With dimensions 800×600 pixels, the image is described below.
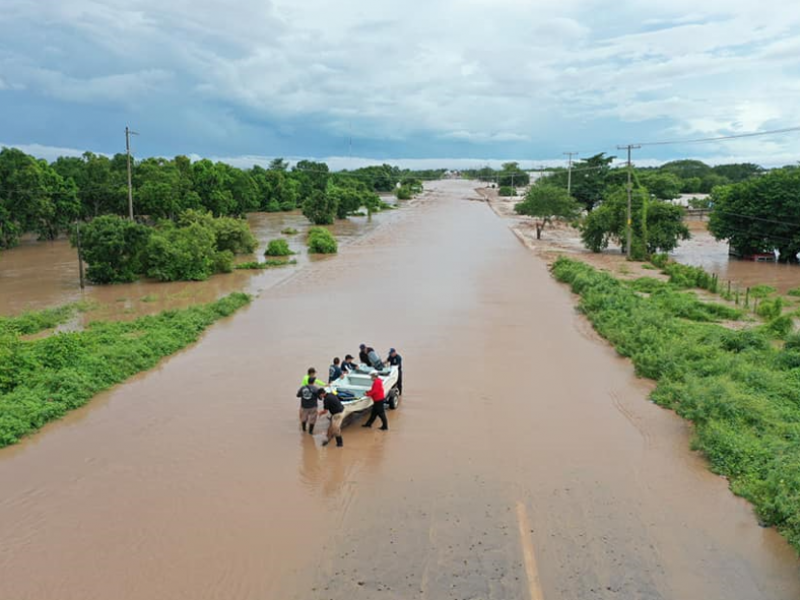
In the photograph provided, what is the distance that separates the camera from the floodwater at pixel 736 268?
30.3 metres

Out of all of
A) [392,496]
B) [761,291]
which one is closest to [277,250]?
[761,291]

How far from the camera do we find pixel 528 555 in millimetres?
7773

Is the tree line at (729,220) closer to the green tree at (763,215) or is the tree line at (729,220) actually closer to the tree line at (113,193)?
the green tree at (763,215)

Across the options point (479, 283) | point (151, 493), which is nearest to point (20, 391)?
point (151, 493)

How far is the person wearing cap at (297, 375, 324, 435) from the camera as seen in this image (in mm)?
11055

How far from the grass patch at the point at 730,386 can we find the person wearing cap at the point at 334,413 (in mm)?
6335

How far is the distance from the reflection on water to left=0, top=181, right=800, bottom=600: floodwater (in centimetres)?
846

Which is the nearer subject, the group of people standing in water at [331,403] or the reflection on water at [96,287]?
the group of people standing in water at [331,403]

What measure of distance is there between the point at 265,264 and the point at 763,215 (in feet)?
93.9

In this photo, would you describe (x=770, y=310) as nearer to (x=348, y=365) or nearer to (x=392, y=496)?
(x=348, y=365)

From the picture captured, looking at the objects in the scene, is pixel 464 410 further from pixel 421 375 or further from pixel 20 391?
pixel 20 391

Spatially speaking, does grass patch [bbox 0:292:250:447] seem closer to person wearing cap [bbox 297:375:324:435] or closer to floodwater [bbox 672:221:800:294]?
person wearing cap [bbox 297:375:324:435]

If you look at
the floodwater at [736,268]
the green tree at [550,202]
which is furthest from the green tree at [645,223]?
the green tree at [550,202]

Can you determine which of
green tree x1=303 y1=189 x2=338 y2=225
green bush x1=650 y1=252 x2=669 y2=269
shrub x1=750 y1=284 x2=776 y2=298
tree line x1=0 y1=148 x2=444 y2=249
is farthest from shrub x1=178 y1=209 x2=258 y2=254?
shrub x1=750 y1=284 x2=776 y2=298
